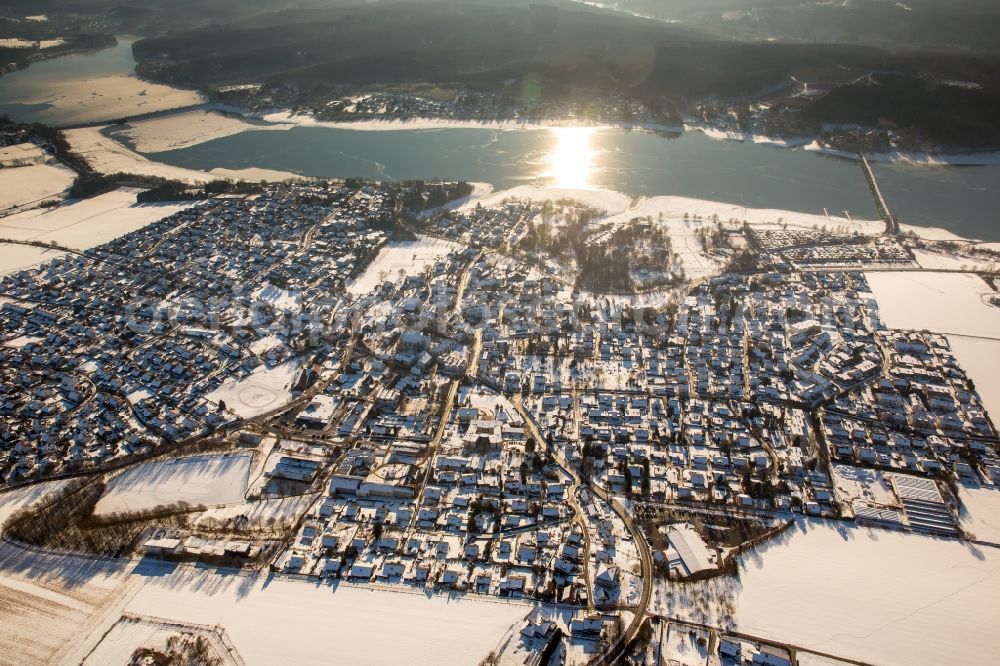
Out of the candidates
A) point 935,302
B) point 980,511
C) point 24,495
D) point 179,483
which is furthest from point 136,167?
point 980,511

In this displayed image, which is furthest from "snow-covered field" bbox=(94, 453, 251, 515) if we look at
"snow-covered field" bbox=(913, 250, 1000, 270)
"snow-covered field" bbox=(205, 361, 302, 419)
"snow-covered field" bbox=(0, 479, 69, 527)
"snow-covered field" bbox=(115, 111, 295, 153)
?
"snow-covered field" bbox=(115, 111, 295, 153)

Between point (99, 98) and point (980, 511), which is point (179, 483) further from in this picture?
point (99, 98)

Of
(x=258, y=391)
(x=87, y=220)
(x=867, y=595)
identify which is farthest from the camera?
(x=87, y=220)

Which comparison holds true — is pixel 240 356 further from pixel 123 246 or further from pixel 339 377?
pixel 123 246

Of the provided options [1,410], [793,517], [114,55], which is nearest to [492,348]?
[793,517]

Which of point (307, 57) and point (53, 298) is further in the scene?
point (307, 57)

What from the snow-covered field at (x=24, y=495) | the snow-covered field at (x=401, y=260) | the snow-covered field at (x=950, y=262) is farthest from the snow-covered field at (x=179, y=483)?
the snow-covered field at (x=950, y=262)
